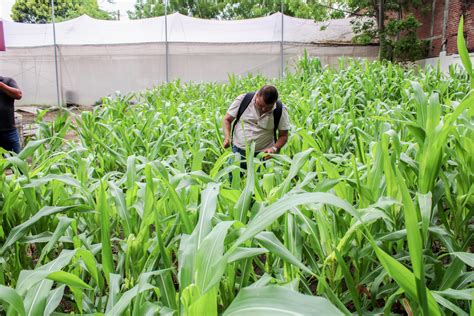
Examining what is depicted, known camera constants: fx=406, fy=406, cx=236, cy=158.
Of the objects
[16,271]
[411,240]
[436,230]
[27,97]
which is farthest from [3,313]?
[27,97]

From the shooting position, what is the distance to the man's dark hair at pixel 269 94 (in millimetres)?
3066

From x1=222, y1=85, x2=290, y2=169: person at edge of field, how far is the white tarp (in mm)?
11866

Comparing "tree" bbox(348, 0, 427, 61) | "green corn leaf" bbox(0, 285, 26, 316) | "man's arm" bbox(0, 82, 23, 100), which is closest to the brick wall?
"tree" bbox(348, 0, 427, 61)

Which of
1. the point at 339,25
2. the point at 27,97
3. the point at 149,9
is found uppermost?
the point at 149,9

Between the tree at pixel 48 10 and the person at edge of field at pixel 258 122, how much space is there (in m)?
31.0

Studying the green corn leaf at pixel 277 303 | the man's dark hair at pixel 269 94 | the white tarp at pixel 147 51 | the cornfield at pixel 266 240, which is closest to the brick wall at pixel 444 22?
the white tarp at pixel 147 51

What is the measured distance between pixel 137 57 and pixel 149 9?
21.2m

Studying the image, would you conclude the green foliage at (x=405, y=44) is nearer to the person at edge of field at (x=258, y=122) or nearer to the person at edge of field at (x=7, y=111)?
the person at edge of field at (x=258, y=122)

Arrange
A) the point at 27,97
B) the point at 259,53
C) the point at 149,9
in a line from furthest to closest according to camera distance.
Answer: the point at 149,9, the point at 27,97, the point at 259,53

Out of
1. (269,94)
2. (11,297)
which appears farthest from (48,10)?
(11,297)

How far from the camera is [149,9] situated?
114 feet

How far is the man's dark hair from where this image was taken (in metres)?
3.07

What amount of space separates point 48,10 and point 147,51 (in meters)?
21.6

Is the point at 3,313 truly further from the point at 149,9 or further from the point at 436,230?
the point at 149,9
